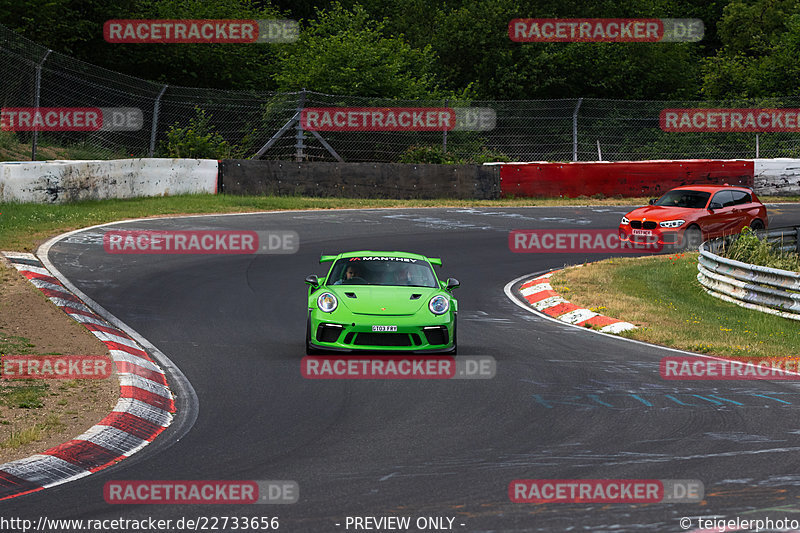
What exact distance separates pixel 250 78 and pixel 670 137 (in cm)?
1543

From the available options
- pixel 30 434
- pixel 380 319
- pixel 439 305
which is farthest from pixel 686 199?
pixel 30 434

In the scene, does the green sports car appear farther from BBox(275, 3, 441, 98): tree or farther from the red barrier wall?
BBox(275, 3, 441, 98): tree

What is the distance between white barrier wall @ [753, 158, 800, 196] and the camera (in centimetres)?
3044

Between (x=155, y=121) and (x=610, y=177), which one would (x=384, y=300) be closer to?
(x=155, y=121)

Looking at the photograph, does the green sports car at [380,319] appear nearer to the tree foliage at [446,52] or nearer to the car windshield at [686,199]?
the car windshield at [686,199]

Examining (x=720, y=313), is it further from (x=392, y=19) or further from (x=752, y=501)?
(x=392, y=19)

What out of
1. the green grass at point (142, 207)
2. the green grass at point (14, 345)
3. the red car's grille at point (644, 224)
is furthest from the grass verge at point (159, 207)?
the green grass at point (14, 345)

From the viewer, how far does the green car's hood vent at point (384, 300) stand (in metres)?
10.9

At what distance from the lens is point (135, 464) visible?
7.21 metres

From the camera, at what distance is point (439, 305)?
437 inches

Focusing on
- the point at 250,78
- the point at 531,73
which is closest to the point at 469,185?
the point at 250,78

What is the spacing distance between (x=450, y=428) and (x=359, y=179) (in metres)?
19.7

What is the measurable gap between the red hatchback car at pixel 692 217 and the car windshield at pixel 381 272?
1054cm

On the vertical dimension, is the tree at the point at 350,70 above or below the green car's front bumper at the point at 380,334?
above
